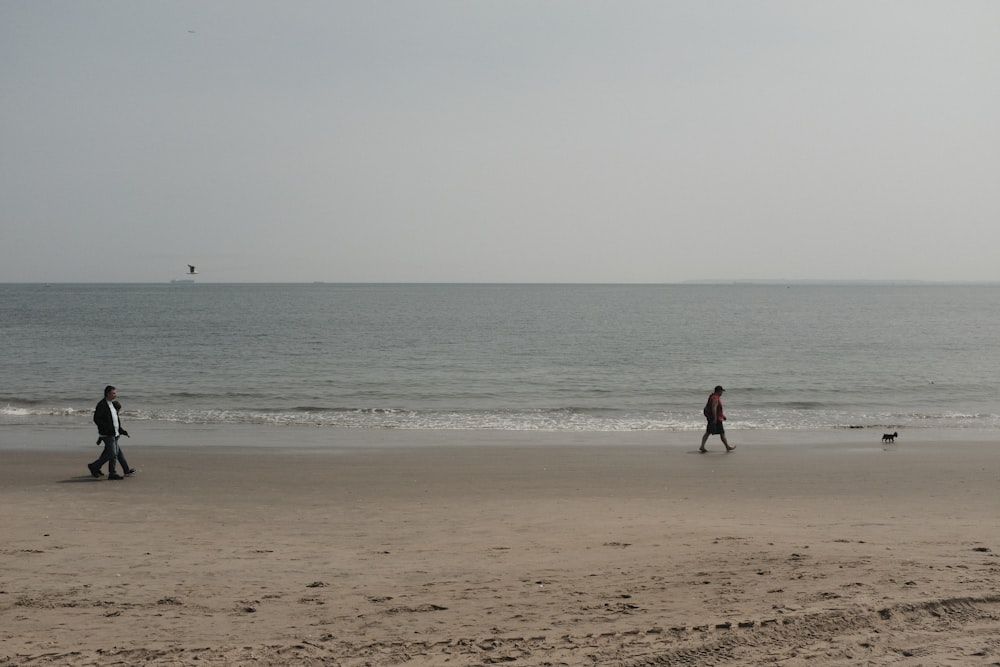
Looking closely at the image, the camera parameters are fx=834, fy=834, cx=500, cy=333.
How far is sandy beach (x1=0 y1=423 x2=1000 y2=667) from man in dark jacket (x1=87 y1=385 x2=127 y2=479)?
0.31 m

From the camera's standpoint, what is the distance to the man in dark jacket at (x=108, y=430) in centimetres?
1466

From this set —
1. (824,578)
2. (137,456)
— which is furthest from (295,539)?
(137,456)

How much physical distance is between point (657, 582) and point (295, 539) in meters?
4.57

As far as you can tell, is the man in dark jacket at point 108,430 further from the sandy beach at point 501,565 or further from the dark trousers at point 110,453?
the sandy beach at point 501,565

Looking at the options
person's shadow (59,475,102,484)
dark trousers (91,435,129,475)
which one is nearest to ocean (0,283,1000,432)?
person's shadow (59,475,102,484)

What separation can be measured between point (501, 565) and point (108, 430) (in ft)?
30.6

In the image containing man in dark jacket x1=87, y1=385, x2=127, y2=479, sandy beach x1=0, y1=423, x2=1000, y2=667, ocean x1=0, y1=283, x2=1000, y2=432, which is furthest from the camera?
ocean x1=0, y1=283, x2=1000, y2=432

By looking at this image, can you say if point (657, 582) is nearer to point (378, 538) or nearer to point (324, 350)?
point (378, 538)

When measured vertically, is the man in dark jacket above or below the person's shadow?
above

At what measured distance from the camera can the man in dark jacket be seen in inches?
577

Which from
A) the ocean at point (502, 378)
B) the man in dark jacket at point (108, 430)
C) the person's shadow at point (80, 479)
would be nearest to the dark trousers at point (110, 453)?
the man in dark jacket at point (108, 430)

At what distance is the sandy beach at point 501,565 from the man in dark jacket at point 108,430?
311mm

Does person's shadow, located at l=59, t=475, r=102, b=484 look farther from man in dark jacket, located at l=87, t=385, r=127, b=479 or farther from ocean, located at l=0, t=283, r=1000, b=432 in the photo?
ocean, located at l=0, t=283, r=1000, b=432

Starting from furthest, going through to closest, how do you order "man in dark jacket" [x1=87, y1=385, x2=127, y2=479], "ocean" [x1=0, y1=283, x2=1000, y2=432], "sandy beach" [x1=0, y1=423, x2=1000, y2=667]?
1. "ocean" [x1=0, y1=283, x2=1000, y2=432]
2. "man in dark jacket" [x1=87, y1=385, x2=127, y2=479]
3. "sandy beach" [x1=0, y1=423, x2=1000, y2=667]
